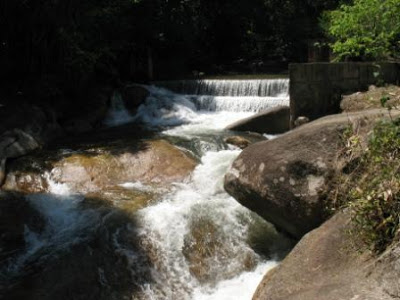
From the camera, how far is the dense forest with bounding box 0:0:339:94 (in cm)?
1384

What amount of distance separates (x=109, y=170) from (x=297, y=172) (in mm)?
5119

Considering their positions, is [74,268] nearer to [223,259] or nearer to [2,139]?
Answer: [223,259]

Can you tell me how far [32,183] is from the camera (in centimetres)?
859

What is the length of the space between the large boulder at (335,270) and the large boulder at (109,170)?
465 centimetres

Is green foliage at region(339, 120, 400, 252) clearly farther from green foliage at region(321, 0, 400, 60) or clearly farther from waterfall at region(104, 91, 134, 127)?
waterfall at region(104, 91, 134, 127)

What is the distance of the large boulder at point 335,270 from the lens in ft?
9.32

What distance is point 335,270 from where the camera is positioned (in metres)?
3.39

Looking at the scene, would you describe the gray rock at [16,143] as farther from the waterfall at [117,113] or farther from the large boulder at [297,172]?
the large boulder at [297,172]

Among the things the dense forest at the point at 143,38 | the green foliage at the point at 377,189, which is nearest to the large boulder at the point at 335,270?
the green foliage at the point at 377,189

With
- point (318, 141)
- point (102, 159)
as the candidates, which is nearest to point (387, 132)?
point (318, 141)

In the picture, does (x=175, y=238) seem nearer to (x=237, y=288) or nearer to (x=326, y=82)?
(x=237, y=288)

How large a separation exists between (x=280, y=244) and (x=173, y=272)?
1.42 m

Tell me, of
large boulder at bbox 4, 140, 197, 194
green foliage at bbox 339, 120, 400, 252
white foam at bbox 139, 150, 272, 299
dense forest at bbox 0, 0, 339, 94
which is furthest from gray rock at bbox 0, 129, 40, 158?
green foliage at bbox 339, 120, 400, 252

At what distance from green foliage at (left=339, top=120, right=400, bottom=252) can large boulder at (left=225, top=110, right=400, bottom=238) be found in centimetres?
29
